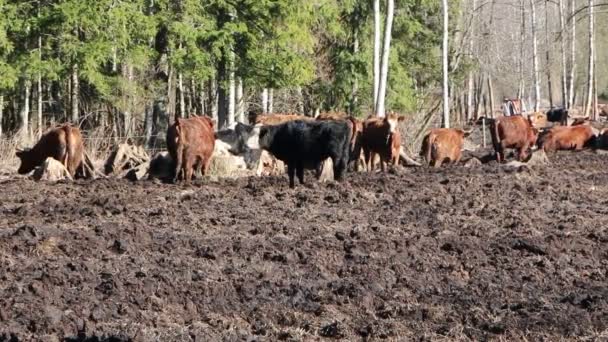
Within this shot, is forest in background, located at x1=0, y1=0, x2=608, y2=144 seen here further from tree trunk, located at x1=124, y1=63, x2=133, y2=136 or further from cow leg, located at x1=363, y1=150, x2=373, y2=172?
cow leg, located at x1=363, y1=150, x2=373, y2=172

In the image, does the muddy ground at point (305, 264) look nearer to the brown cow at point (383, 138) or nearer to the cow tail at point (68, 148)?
the cow tail at point (68, 148)

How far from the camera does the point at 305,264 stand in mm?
9875

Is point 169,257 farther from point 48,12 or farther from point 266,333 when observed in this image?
point 48,12

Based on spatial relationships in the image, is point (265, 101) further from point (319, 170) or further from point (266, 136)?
point (266, 136)

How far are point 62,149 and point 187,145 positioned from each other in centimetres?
301

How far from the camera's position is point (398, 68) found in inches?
1571

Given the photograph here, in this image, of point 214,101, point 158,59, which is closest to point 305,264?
point 158,59

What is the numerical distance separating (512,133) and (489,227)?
1274 cm

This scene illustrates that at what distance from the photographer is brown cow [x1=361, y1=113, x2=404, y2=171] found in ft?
69.3

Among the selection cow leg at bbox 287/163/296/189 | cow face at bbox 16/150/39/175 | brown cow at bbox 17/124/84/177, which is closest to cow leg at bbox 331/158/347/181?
cow leg at bbox 287/163/296/189

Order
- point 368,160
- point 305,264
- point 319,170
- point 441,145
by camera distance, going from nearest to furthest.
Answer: point 305,264 → point 319,170 → point 368,160 → point 441,145

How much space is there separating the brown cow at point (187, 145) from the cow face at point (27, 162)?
343 centimetres


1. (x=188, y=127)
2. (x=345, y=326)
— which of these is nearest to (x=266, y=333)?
(x=345, y=326)

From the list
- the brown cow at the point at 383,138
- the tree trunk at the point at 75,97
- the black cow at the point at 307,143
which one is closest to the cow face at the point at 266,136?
the black cow at the point at 307,143
